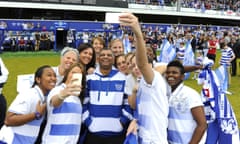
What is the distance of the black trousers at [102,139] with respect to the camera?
429 centimetres

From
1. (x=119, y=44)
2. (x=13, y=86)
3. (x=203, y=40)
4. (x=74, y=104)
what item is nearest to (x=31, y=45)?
(x=203, y=40)

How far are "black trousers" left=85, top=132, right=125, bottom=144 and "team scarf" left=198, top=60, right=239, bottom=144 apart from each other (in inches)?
47.0

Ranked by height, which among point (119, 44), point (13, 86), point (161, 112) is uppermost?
point (119, 44)

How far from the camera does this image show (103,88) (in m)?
4.22

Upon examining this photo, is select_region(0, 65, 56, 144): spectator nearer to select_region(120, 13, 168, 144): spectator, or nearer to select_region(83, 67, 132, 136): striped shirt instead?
select_region(83, 67, 132, 136): striped shirt

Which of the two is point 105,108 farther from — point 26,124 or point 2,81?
point 2,81

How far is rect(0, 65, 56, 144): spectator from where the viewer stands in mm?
3777

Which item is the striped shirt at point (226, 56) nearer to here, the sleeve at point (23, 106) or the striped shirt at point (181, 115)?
the striped shirt at point (181, 115)

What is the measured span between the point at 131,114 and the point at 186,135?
0.60 metres

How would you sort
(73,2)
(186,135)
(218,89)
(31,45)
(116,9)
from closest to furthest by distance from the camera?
(186,135), (218,89), (31,45), (73,2), (116,9)

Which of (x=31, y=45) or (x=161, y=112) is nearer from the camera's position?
(x=161, y=112)

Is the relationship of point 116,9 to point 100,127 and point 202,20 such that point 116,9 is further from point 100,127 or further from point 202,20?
point 100,127

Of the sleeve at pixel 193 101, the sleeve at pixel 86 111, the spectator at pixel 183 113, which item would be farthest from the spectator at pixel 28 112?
the sleeve at pixel 193 101

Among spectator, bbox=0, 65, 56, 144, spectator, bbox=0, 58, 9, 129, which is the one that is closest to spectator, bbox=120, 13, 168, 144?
spectator, bbox=0, 65, 56, 144
